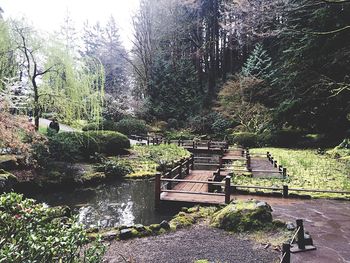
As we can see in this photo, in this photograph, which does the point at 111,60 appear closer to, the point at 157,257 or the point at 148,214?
the point at 148,214

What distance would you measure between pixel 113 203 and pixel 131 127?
55.3 feet

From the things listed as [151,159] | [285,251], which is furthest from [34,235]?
[151,159]

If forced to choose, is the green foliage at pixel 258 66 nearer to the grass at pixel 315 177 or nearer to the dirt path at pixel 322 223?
the grass at pixel 315 177

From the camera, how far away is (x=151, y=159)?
16.6 m

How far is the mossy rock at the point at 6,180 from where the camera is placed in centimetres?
909

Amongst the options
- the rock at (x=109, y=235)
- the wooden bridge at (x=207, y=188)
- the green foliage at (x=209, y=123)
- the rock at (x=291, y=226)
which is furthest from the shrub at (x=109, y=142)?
the green foliage at (x=209, y=123)

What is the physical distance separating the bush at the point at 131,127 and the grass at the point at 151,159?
6.36 meters

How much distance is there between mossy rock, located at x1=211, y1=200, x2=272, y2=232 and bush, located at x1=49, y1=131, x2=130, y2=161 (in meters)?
8.08

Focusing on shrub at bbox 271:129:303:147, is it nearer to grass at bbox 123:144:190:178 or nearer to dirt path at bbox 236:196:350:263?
grass at bbox 123:144:190:178

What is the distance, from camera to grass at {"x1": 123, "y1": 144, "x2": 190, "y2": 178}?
14.0 m

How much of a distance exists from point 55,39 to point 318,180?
1088cm

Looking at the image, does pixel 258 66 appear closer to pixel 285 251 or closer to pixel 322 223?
pixel 322 223

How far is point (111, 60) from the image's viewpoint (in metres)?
36.9

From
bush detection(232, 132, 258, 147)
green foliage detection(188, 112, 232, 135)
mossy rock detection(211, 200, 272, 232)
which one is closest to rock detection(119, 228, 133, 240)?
mossy rock detection(211, 200, 272, 232)
